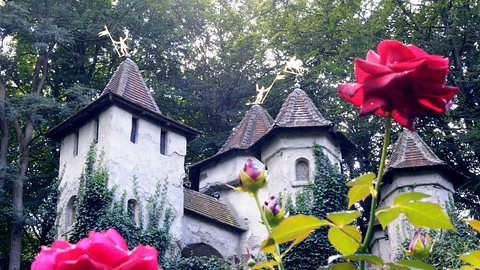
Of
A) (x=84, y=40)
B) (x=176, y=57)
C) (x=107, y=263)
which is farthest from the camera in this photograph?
(x=176, y=57)

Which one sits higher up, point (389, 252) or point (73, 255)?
point (389, 252)

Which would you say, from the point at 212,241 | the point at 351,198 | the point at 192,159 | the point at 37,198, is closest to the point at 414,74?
the point at 351,198

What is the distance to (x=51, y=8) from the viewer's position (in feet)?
76.7

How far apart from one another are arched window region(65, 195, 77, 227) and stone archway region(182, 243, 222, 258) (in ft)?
11.1

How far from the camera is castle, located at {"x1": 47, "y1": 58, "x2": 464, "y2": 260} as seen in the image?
16.9 meters

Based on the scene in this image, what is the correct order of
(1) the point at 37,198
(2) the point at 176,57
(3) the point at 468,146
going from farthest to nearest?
1. (2) the point at 176,57
2. (1) the point at 37,198
3. (3) the point at 468,146

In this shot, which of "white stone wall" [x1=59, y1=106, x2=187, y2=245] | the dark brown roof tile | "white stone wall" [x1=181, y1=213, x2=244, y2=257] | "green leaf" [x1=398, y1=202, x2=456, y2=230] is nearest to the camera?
"green leaf" [x1=398, y1=202, x2=456, y2=230]

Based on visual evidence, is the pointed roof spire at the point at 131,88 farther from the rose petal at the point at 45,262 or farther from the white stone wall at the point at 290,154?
the rose petal at the point at 45,262

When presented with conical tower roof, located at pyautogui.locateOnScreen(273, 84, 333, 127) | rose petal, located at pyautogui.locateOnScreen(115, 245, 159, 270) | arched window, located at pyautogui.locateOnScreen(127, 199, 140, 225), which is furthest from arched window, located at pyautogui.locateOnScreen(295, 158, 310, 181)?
rose petal, located at pyautogui.locateOnScreen(115, 245, 159, 270)

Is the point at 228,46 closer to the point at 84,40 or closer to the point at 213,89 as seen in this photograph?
the point at 213,89

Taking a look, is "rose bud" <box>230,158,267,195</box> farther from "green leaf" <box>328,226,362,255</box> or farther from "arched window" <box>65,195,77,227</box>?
"arched window" <box>65,195,77,227</box>

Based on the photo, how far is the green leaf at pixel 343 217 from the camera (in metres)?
1.37

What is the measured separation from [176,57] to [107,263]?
27.8 meters

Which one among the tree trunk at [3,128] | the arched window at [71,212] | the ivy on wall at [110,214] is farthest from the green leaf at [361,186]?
the tree trunk at [3,128]
